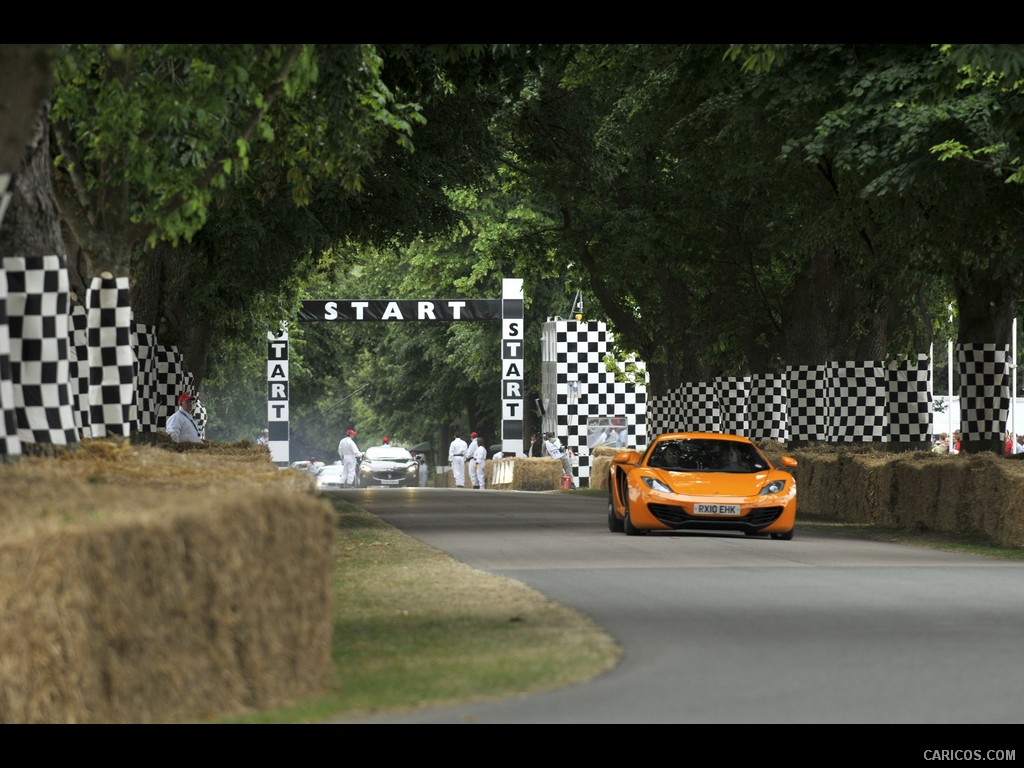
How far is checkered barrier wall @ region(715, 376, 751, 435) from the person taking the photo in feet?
162

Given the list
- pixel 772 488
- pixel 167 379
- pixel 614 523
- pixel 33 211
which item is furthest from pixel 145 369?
pixel 33 211

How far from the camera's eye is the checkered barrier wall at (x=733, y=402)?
162 ft

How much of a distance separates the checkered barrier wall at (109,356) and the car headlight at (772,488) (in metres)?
8.06

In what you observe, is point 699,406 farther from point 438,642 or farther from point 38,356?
point 438,642

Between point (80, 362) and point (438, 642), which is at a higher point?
point (80, 362)

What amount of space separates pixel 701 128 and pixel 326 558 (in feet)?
73.2

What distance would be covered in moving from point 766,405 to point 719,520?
67.7 feet

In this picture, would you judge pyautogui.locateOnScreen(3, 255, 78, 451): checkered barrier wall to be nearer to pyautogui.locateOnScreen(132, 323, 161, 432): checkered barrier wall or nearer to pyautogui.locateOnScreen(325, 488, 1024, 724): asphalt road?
pyautogui.locateOnScreen(325, 488, 1024, 724): asphalt road

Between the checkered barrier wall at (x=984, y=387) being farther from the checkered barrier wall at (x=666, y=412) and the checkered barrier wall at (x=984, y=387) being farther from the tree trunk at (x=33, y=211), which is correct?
the tree trunk at (x=33, y=211)

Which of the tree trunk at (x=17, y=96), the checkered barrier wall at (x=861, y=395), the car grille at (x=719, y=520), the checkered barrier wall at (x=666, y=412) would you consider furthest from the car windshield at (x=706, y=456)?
the checkered barrier wall at (x=666, y=412)

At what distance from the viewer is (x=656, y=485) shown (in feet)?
76.5

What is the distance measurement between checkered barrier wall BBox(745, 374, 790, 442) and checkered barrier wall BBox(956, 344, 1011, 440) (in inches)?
474

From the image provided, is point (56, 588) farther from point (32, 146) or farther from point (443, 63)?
point (443, 63)

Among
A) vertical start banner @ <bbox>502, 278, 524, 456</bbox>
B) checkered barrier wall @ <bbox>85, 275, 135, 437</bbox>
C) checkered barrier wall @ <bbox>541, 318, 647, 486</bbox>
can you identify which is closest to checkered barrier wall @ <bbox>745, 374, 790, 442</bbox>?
checkered barrier wall @ <bbox>541, 318, 647, 486</bbox>
